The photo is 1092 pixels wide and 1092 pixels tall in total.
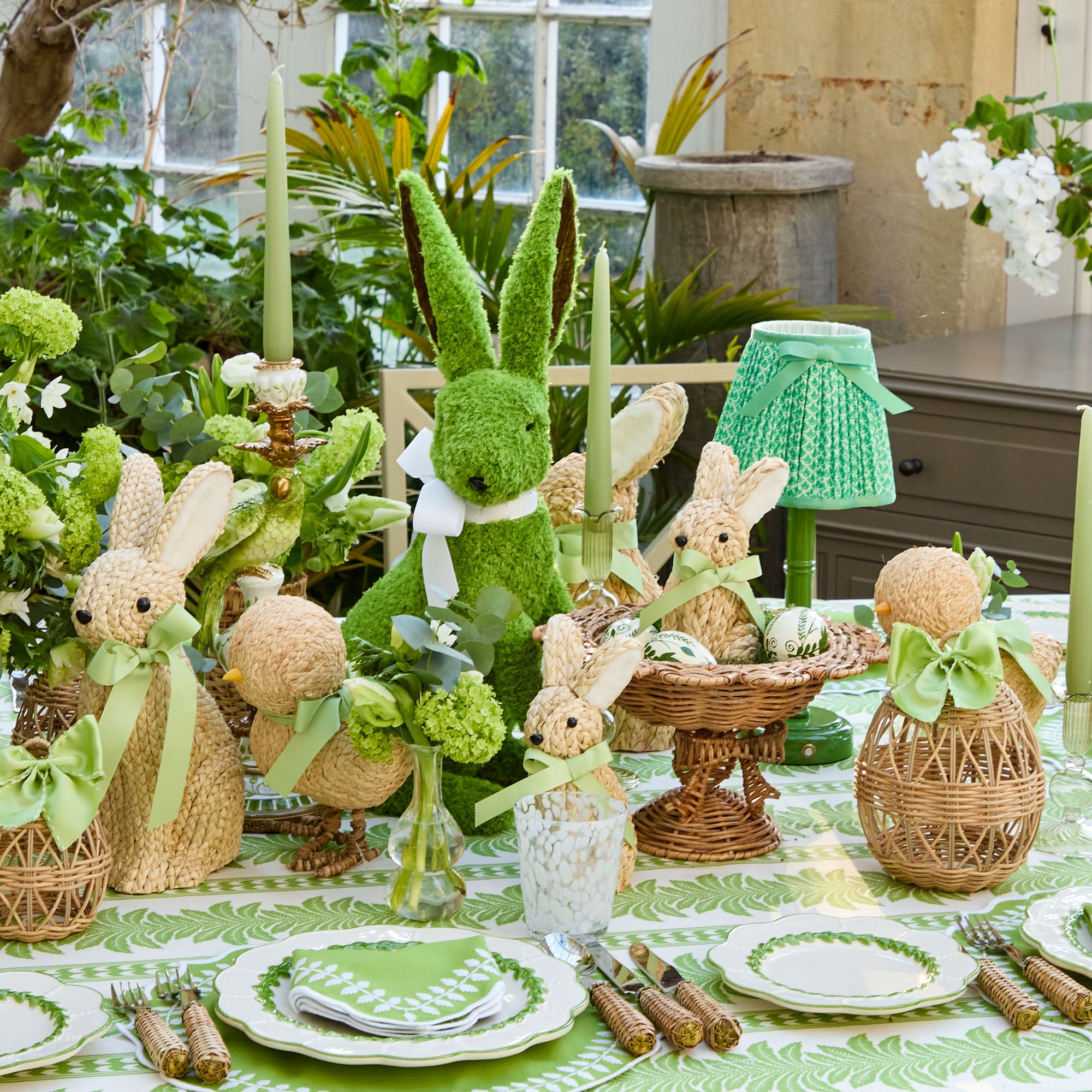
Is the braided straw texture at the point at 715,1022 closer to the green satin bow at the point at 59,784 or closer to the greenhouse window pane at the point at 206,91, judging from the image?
the green satin bow at the point at 59,784

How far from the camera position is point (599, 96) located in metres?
3.37

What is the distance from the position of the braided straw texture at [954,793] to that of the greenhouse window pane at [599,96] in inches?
101

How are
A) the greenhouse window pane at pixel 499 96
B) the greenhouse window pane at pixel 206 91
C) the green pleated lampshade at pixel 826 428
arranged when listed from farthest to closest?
the greenhouse window pane at pixel 206 91 → the greenhouse window pane at pixel 499 96 → the green pleated lampshade at pixel 826 428

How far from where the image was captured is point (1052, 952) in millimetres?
856

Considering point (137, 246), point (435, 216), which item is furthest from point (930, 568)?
point (137, 246)

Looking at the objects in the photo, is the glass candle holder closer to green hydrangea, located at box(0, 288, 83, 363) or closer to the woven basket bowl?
the woven basket bowl

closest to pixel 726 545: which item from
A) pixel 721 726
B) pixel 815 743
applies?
pixel 721 726

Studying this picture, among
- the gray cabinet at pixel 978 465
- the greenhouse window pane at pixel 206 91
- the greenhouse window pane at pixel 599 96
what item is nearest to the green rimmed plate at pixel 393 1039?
the gray cabinet at pixel 978 465

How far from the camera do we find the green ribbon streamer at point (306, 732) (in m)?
0.93

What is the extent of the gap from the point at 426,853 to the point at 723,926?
0.19 m

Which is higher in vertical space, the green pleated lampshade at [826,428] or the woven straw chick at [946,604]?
the green pleated lampshade at [826,428]

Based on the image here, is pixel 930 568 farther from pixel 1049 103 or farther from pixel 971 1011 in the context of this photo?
pixel 1049 103

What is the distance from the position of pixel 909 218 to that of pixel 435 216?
82.6 inches

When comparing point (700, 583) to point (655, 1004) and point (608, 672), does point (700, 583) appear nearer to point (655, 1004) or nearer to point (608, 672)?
point (608, 672)
